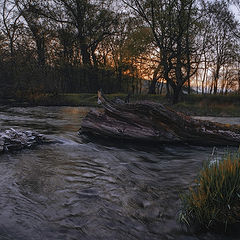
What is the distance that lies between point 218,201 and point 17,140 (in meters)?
4.95

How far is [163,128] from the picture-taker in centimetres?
661

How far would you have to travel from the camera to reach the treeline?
963 inches

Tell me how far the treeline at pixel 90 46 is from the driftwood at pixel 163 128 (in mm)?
15728

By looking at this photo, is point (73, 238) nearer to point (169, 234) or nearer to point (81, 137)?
point (169, 234)

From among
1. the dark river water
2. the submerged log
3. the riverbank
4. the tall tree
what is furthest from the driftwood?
the tall tree

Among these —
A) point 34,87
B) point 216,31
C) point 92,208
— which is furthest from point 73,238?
point 216,31

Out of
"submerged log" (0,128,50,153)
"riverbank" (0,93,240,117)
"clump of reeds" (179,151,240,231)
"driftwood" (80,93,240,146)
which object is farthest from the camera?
"riverbank" (0,93,240,117)

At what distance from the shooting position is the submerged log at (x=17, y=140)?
18.8 ft

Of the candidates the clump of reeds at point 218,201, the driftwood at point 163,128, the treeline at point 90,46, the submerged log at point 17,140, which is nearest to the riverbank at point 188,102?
the treeline at point 90,46

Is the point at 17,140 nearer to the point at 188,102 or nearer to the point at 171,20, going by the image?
the point at 171,20

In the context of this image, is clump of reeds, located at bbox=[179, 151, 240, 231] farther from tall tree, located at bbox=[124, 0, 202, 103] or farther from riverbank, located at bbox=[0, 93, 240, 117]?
tall tree, located at bbox=[124, 0, 202, 103]

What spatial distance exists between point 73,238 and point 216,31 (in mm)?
34230

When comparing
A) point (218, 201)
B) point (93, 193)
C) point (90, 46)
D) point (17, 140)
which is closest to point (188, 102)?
point (90, 46)

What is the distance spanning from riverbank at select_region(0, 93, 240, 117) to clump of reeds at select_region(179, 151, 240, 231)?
14.8m
